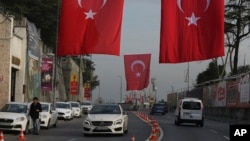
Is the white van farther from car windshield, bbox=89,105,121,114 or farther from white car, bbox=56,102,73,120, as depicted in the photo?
car windshield, bbox=89,105,121,114

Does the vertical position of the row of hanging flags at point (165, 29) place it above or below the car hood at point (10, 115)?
above

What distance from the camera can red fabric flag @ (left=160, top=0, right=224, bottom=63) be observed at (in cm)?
2030

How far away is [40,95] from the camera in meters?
56.2

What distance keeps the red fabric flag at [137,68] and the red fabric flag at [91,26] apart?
2392 centimetres

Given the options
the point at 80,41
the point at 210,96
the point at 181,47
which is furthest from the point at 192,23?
the point at 210,96

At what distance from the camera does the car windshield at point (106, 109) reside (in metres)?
23.2

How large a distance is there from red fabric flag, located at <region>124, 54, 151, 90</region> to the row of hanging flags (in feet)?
77.6

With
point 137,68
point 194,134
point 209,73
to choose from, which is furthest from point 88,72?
point 194,134

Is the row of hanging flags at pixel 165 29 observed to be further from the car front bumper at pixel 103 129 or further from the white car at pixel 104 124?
the car front bumper at pixel 103 129

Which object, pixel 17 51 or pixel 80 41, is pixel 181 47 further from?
pixel 17 51

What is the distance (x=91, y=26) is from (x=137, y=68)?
24.7 metres

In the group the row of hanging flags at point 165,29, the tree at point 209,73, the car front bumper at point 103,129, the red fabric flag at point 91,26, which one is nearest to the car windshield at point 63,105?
the row of hanging flags at point 165,29

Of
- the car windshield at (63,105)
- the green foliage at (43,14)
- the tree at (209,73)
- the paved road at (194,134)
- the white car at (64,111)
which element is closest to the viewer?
the paved road at (194,134)

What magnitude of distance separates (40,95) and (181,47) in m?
37.6
